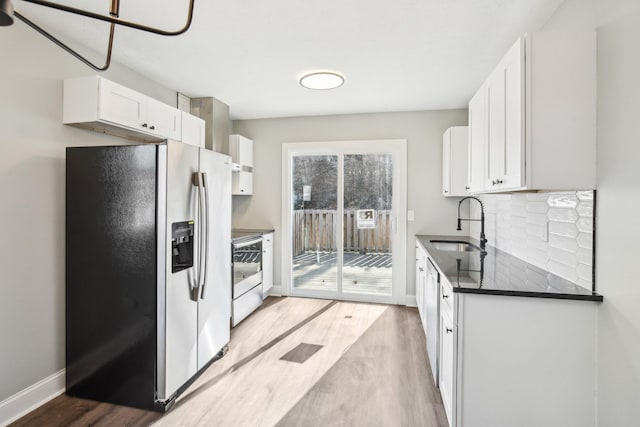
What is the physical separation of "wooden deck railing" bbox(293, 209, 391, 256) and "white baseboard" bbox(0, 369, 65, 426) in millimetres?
2773

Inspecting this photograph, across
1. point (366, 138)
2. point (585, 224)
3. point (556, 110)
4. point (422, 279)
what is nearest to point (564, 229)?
point (585, 224)

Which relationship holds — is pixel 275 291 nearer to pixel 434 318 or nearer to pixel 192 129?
pixel 192 129

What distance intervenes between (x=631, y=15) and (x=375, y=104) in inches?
101

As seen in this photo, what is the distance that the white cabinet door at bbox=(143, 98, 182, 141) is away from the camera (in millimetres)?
2699

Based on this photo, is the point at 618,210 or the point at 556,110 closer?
the point at 618,210

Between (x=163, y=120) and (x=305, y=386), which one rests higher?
(x=163, y=120)

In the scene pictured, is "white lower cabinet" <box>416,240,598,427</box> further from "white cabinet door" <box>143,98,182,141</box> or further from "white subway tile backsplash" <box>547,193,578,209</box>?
"white cabinet door" <box>143,98,182,141</box>

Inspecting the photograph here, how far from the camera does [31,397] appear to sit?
6.78 feet

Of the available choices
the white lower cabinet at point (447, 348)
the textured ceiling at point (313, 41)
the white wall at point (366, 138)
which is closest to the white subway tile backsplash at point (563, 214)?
the white lower cabinet at point (447, 348)

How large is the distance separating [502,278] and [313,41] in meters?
2.00

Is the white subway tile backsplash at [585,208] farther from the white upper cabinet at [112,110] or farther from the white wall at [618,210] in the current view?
the white upper cabinet at [112,110]

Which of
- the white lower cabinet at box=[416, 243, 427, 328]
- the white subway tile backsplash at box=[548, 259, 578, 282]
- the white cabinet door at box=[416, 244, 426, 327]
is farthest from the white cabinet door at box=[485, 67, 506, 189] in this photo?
the white cabinet door at box=[416, 244, 426, 327]

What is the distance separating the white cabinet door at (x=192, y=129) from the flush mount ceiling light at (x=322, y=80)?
44.8 inches

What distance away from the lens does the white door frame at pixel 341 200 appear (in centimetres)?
412
